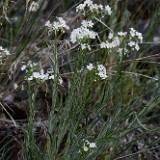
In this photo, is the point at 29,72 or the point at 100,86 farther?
the point at 100,86

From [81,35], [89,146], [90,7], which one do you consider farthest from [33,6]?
[89,146]

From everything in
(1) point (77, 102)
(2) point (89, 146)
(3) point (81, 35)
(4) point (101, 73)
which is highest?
(3) point (81, 35)

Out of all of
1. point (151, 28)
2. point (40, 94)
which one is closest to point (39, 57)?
point (40, 94)

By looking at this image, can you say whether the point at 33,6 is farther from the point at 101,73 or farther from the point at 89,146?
the point at 89,146

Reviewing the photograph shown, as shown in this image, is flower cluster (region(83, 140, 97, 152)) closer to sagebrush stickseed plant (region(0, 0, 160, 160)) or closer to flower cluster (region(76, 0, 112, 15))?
sagebrush stickseed plant (region(0, 0, 160, 160))

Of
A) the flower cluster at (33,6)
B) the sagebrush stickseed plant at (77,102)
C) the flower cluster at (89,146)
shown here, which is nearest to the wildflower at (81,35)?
the sagebrush stickseed plant at (77,102)

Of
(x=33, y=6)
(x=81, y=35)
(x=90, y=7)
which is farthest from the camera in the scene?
(x=33, y=6)

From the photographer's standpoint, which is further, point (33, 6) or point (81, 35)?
point (33, 6)

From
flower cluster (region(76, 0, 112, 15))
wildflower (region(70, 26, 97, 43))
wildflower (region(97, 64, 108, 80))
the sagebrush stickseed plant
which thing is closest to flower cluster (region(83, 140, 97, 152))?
the sagebrush stickseed plant

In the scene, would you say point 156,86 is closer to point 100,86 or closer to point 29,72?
point 29,72

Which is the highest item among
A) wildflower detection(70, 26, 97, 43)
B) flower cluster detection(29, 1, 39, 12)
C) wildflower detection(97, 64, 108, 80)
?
flower cluster detection(29, 1, 39, 12)

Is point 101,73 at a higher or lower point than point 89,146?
higher
